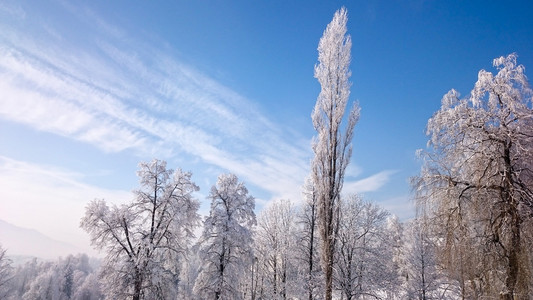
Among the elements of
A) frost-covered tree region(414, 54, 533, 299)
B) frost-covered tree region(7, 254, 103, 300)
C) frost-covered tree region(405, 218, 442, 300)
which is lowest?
frost-covered tree region(7, 254, 103, 300)

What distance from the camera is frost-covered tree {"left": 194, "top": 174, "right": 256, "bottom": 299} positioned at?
59.6ft

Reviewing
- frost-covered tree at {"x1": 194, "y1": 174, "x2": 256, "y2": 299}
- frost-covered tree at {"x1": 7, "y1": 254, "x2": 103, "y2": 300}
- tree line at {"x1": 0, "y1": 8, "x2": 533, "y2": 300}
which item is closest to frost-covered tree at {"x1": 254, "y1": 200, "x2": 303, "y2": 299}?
tree line at {"x1": 0, "y1": 8, "x2": 533, "y2": 300}

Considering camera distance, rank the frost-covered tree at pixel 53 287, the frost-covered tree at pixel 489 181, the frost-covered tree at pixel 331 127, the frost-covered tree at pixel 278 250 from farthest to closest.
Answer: the frost-covered tree at pixel 53 287
the frost-covered tree at pixel 278 250
the frost-covered tree at pixel 331 127
the frost-covered tree at pixel 489 181

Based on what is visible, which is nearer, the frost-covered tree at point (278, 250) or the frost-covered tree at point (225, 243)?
the frost-covered tree at point (225, 243)

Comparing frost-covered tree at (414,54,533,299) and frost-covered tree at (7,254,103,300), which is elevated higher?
frost-covered tree at (414,54,533,299)

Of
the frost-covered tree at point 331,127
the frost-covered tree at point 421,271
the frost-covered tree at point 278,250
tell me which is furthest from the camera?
the frost-covered tree at point 421,271

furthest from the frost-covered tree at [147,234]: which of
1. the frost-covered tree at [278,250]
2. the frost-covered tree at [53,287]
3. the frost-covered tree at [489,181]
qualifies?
the frost-covered tree at [53,287]

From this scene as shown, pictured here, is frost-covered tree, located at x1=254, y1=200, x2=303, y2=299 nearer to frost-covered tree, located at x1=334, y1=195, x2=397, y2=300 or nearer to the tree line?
the tree line

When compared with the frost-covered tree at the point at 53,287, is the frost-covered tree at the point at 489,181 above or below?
above

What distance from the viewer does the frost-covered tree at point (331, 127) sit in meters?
14.3

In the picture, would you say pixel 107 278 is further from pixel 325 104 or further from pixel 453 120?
pixel 453 120

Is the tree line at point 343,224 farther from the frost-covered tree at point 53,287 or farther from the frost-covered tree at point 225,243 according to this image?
the frost-covered tree at point 53,287

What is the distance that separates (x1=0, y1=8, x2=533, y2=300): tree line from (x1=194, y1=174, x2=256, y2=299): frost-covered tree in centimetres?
7

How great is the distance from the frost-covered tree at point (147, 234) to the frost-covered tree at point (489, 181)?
13612mm
